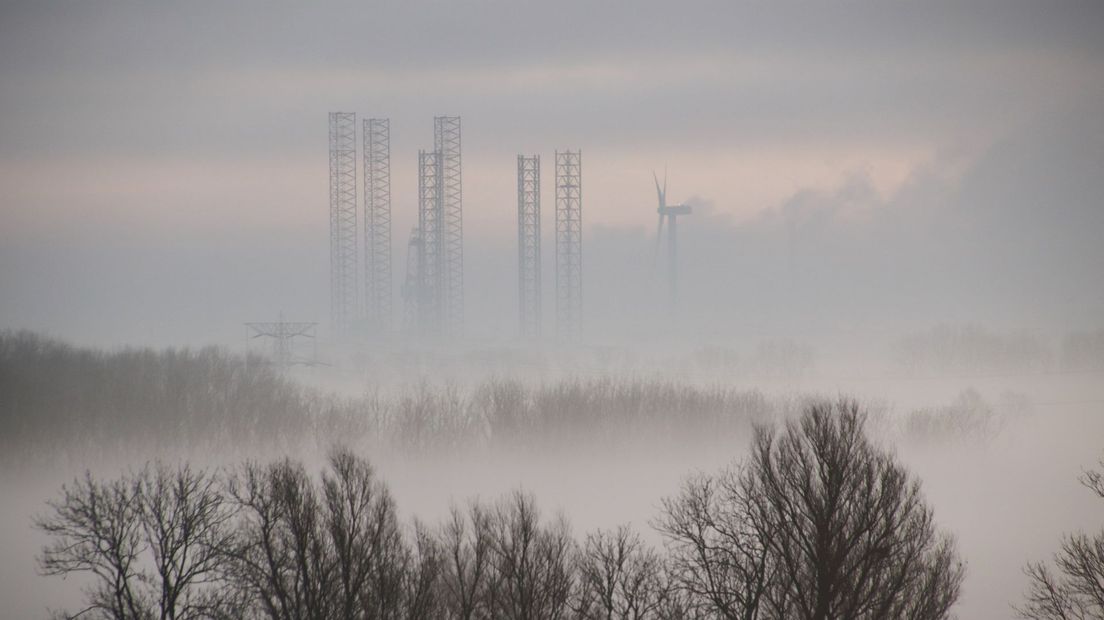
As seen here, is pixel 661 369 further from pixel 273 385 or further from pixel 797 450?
pixel 797 450

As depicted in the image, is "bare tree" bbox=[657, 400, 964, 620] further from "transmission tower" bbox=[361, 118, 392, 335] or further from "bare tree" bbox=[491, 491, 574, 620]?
"transmission tower" bbox=[361, 118, 392, 335]

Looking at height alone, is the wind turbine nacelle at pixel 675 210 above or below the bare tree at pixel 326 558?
above

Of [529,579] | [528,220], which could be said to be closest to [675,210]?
[528,220]

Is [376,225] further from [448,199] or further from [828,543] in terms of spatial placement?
[828,543]

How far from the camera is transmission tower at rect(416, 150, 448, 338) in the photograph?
514ft

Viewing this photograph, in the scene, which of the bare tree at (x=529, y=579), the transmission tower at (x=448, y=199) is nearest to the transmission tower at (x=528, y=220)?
the transmission tower at (x=448, y=199)

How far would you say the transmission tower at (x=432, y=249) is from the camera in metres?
157

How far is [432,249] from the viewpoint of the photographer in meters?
165

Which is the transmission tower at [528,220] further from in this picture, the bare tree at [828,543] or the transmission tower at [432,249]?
the bare tree at [828,543]

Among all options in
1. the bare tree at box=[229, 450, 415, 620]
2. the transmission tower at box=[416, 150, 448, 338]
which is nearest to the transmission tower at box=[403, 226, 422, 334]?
the transmission tower at box=[416, 150, 448, 338]

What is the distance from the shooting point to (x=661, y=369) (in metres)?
179

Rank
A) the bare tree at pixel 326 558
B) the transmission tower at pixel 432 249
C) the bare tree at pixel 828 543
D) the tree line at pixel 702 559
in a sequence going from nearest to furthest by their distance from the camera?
1. the bare tree at pixel 828 543
2. the tree line at pixel 702 559
3. the bare tree at pixel 326 558
4. the transmission tower at pixel 432 249

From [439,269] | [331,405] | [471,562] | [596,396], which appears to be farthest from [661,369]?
[471,562]

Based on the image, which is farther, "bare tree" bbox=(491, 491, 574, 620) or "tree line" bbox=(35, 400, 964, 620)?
"bare tree" bbox=(491, 491, 574, 620)
